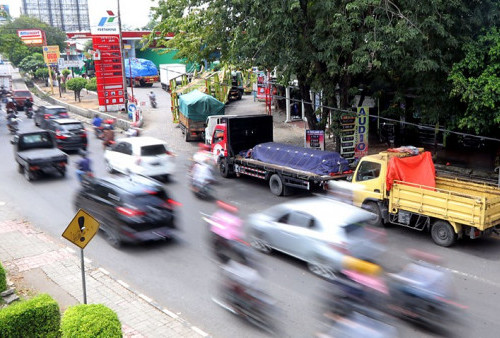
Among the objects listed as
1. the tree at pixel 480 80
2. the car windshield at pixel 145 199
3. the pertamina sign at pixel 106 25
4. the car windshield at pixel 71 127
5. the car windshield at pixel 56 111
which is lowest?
the car windshield at pixel 145 199

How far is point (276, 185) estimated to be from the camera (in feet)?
54.1

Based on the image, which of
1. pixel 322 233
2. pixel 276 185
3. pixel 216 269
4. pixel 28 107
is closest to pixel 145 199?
pixel 216 269

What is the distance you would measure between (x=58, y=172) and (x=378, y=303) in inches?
572

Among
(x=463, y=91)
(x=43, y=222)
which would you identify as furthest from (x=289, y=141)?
(x=43, y=222)

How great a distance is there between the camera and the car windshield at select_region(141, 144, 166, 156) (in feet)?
57.5

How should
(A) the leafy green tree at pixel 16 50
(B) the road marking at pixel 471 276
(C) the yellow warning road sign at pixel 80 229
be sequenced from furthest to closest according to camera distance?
(A) the leafy green tree at pixel 16 50
(B) the road marking at pixel 471 276
(C) the yellow warning road sign at pixel 80 229

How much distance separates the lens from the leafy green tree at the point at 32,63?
63734mm

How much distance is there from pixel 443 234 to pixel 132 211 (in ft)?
25.2

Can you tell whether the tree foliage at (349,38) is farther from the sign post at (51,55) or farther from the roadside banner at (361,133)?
the sign post at (51,55)

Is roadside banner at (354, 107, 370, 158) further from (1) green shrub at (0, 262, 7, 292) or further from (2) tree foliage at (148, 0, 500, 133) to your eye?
(1) green shrub at (0, 262, 7, 292)

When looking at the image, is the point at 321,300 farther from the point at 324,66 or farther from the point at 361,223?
the point at 324,66

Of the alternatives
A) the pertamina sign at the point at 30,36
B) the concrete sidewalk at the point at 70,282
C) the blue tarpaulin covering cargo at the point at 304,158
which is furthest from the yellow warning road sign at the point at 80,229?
the pertamina sign at the point at 30,36

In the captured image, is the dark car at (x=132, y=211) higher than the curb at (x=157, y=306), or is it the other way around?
the dark car at (x=132, y=211)

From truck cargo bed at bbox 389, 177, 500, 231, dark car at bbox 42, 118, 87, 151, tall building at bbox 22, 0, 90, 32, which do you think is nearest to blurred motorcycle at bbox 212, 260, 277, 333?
truck cargo bed at bbox 389, 177, 500, 231
